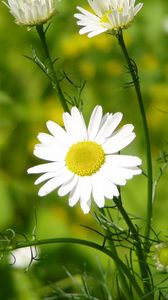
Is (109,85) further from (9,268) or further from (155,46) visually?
(9,268)

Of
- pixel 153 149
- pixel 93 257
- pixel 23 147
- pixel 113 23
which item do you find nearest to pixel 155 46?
pixel 153 149

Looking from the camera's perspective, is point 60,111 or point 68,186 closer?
point 68,186

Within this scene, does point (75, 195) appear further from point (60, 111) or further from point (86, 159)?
point (60, 111)

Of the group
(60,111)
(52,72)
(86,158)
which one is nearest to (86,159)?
(86,158)

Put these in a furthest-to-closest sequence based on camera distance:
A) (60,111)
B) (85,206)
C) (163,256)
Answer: (60,111)
(163,256)
(85,206)

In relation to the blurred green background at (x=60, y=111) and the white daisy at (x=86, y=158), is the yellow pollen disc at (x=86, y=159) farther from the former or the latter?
the blurred green background at (x=60, y=111)

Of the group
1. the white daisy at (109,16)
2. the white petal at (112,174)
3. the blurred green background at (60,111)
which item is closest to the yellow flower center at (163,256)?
the white petal at (112,174)

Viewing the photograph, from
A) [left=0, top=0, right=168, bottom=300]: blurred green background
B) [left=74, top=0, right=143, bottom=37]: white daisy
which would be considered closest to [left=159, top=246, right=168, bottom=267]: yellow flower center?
[left=74, top=0, right=143, bottom=37]: white daisy

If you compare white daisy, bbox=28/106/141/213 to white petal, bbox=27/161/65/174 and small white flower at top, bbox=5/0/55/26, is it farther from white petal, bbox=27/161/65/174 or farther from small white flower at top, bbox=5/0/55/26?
small white flower at top, bbox=5/0/55/26
